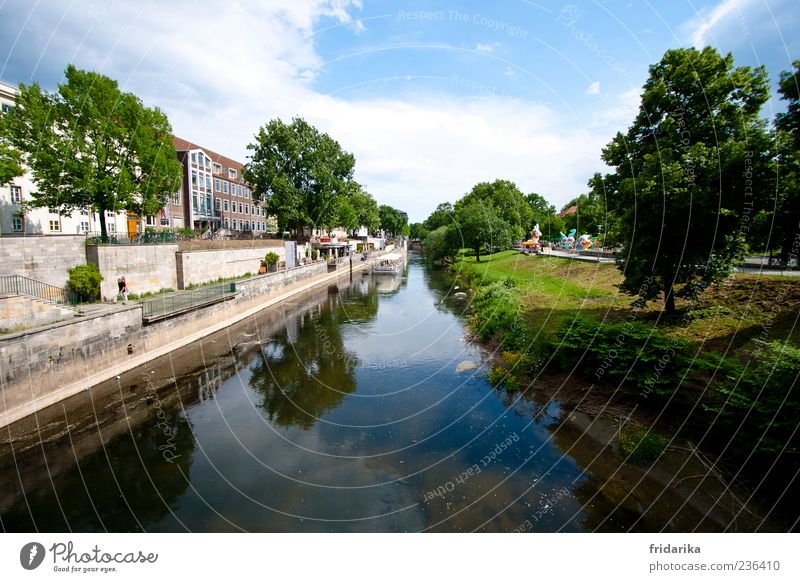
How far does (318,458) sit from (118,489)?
590 centimetres

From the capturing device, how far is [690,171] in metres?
15.2

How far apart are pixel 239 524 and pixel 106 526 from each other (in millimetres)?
3461

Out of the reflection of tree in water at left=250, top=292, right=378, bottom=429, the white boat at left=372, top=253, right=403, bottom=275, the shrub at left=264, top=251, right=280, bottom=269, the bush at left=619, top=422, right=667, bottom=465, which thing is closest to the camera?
the bush at left=619, top=422, right=667, bottom=465

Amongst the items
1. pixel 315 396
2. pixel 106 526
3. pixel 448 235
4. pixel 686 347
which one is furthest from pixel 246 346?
pixel 448 235

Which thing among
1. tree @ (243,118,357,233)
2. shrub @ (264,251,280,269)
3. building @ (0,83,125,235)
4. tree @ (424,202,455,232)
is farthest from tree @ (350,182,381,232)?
building @ (0,83,125,235)

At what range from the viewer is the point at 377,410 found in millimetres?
17172

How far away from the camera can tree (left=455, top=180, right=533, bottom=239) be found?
78562mm

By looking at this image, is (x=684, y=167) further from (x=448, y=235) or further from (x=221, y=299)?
(x=448, y=235)

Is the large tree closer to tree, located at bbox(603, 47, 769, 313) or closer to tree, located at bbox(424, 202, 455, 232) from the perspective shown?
tree, located at bbox(603, 47, 769, 313)

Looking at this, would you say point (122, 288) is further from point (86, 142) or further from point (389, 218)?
point (389, 218)

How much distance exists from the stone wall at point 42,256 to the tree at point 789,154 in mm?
32907

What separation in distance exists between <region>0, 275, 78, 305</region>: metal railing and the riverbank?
23.8m

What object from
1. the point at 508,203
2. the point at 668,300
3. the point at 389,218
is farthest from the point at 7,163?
the point at 389,218

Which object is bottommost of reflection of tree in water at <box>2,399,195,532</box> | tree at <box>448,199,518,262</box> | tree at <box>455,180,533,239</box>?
reflection of tree in water at <box>2,399,195,532</box>
